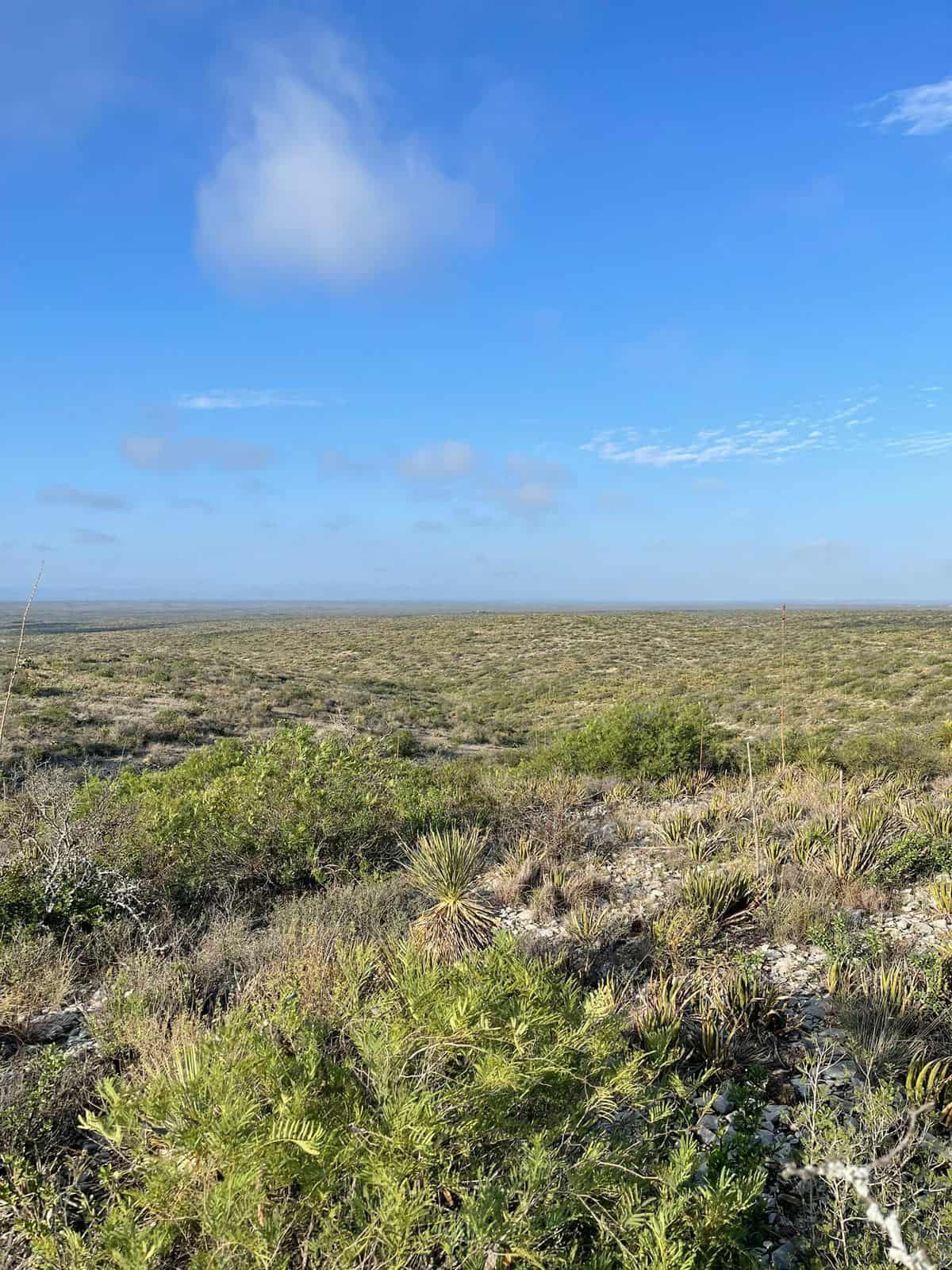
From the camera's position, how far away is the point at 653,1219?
2.00 metres

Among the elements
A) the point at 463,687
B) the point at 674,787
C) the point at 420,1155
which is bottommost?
the point at 463,687

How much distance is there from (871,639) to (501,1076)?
142 ft

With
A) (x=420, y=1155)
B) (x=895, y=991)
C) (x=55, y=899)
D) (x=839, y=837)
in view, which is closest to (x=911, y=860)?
(x=839, y=837)

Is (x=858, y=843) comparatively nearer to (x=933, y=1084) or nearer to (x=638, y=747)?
(x=933, y=1084)

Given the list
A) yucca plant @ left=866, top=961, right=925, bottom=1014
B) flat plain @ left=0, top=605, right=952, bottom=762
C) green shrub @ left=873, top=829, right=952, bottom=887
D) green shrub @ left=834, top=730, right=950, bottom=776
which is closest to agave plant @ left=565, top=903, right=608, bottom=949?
yucca plant @ left=866, top=961, right=925, bottom=1014

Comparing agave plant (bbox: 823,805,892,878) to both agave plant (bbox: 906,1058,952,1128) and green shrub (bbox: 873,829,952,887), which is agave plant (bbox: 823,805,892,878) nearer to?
green shrub (bbox: 873,829,952,887)

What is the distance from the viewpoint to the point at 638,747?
419 inches

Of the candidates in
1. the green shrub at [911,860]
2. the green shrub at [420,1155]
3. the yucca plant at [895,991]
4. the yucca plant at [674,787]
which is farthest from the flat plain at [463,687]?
the green shrub at [420,1155]

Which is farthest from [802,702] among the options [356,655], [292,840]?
[356,655]

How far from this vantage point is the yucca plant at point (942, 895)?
534cm

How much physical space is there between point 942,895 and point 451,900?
3.95 metres

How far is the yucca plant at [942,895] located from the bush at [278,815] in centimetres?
429

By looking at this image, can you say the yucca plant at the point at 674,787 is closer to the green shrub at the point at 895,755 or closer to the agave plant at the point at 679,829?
the agave plant at the point at 679,829

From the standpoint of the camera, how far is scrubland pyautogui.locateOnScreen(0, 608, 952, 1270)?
2084 mm
